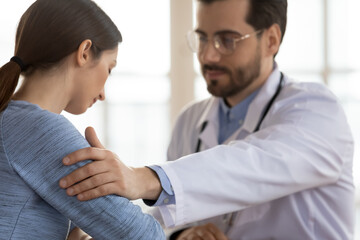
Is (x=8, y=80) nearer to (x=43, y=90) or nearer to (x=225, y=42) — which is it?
(x=43, y=90)

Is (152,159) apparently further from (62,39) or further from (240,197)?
(62,39)

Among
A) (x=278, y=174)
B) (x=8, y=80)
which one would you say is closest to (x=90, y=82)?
(x=8, y=80)

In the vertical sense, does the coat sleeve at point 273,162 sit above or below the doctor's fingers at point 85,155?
below

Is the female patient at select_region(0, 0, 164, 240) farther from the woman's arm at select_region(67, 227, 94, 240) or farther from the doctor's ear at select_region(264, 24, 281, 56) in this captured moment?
the doctor's ear at select_region(264, 24, 281, 56)

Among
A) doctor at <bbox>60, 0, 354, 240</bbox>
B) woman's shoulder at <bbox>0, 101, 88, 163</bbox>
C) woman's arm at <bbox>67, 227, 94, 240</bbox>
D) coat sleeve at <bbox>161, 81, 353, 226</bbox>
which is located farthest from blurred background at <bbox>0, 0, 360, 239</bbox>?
woman's shoulder at <bbox>0, 101, 88, 163</bbox>

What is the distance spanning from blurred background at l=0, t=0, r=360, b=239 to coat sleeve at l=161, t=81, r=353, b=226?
2.76 metres

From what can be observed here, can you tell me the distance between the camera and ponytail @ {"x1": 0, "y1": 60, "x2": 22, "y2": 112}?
1.09 metres

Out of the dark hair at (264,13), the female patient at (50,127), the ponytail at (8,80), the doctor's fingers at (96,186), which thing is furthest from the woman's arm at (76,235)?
the dark hair at (264,13)

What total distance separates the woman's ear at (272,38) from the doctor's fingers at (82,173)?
3.97 feet

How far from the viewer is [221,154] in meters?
1.42

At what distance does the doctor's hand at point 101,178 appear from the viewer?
3.32 feet

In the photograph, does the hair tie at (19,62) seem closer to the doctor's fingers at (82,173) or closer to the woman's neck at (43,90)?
the woman's neck at (43,90)

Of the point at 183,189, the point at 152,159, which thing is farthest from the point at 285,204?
the point at 152,159

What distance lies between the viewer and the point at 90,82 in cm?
122
